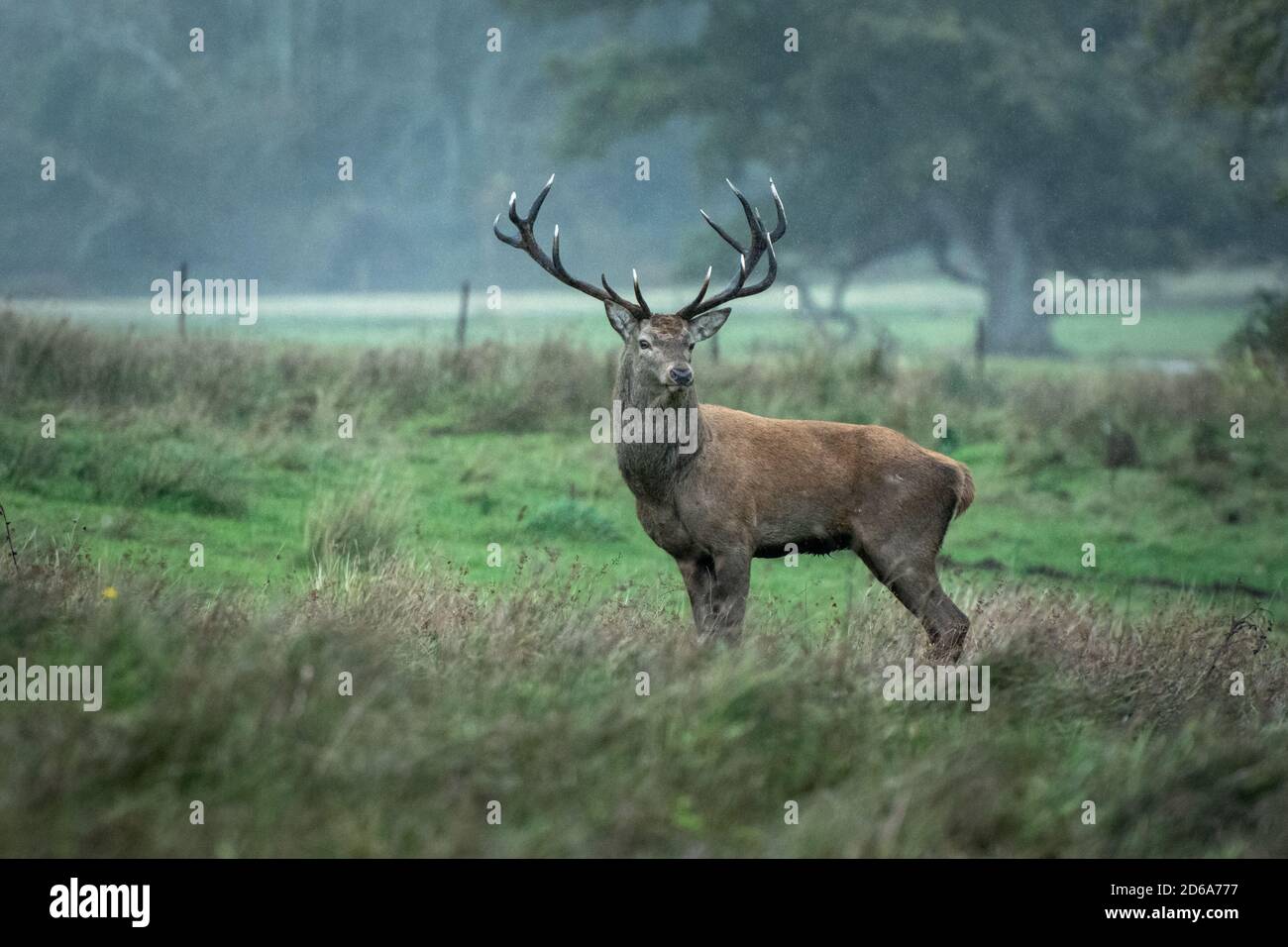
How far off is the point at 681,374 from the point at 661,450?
47 centimetres

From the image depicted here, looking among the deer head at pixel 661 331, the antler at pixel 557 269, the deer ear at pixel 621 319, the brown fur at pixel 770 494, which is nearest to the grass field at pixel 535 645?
the brown fur at pixel 770 494

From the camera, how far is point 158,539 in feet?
36.5

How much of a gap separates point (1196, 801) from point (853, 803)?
4.78 feet

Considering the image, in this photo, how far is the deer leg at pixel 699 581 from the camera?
841 cm

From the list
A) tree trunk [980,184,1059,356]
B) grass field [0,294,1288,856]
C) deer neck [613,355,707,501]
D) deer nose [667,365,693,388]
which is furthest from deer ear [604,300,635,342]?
tree trunk [980,184,1059,356]

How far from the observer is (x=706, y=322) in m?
8.75

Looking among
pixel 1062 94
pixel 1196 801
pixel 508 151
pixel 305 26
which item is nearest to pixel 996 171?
pixel 1062 94

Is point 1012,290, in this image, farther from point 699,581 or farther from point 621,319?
point 699,581

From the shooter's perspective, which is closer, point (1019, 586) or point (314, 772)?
point (314, 772)

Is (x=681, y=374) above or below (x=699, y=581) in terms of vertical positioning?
above

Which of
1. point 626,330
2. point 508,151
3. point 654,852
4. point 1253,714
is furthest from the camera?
point 508,151

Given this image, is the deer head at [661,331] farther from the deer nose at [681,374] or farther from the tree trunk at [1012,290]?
the tree trunk at [1012,290]

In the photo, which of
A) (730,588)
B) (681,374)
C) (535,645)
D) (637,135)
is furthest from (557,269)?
(637,135)
